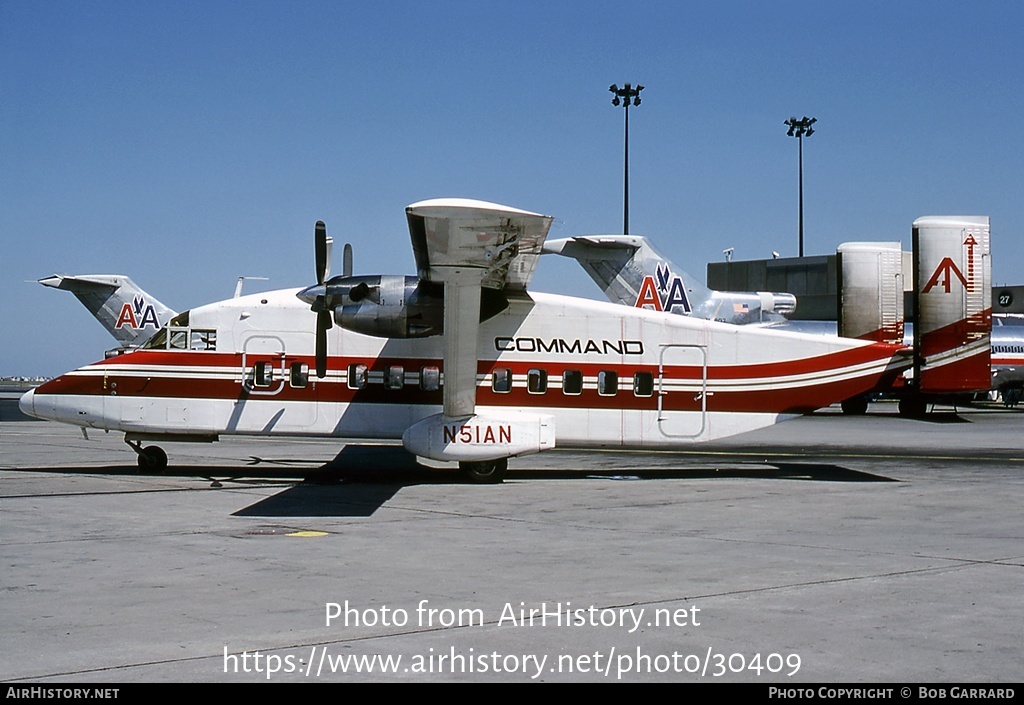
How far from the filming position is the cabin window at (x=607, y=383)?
66.2 ft

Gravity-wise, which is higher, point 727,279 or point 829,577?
point 727,279

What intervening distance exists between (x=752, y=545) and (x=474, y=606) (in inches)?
183

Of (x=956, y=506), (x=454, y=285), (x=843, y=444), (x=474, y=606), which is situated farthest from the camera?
(x=843, y=444)

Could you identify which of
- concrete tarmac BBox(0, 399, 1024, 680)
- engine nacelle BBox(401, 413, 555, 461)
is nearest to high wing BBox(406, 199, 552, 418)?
engine nacelle BBox(401, 413, 555, 461)

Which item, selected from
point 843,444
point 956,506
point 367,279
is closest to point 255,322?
point 367,279

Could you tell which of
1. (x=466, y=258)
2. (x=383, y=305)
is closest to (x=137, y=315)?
(x=383, y=305)

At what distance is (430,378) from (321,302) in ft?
8.85

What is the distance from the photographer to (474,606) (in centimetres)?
820

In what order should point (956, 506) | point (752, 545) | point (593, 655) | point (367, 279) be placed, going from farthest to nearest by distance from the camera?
point (367, 279) < point (956, 506) < point (752, 545) < point (593, 655)

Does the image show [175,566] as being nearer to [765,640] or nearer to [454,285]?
[765,640]

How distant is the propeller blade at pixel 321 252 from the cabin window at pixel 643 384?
21.3 feet

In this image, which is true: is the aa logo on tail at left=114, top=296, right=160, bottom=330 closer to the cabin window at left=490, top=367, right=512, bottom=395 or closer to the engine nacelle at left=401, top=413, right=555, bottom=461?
the cabin window at left=490, top=367, right=512, bottom=395

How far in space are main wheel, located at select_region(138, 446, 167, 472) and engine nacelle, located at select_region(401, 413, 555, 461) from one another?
17.4 feet

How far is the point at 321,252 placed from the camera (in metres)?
18.7
